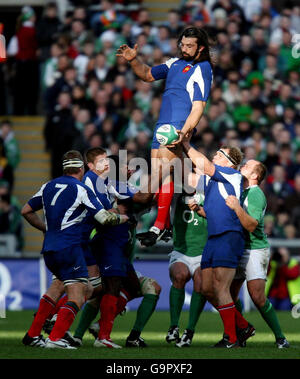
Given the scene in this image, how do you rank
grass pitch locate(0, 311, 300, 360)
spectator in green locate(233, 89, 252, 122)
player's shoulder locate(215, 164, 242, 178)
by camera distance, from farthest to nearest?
1. spectator in green locate(233, 89, 252, 122)
2. player's shoulder locate(215, 164, 242, 178)
3. grass pitch locate(0, 311, 300, 360)

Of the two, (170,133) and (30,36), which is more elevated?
(30,36)

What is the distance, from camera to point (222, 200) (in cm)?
1118

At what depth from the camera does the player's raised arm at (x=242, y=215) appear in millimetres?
11023

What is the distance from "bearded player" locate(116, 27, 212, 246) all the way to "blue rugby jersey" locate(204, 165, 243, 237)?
0.58 meters

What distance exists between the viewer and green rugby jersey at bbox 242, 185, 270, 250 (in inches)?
448

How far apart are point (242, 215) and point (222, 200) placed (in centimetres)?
27

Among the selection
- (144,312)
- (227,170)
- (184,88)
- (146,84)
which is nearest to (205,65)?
(184,88)

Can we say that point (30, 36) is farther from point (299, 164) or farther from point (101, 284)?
point (101, 284)

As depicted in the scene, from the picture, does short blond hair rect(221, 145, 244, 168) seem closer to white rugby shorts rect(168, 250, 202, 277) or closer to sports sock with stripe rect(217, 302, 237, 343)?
white rugby shorts rect(168, 250, 202, 277)

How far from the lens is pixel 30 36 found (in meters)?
21.5

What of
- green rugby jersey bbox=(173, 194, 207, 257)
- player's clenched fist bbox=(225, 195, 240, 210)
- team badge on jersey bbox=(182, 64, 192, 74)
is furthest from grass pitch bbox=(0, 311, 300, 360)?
team badge on jersey bbox=(182, 64, 192, 74)

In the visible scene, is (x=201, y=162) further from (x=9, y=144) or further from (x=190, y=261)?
(x=9, y=144)
